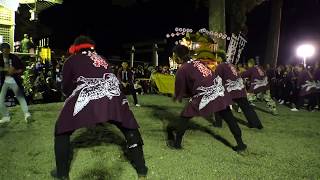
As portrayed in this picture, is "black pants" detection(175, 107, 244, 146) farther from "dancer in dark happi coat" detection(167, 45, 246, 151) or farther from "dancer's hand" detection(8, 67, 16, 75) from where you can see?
"dancer's hand" detection(8, 67, 16, 75)

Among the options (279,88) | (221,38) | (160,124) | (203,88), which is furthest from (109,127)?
(279,88)

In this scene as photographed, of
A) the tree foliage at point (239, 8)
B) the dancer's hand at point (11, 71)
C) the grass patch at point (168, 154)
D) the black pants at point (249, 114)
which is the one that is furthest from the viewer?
the tree foliage at point (239, 8)

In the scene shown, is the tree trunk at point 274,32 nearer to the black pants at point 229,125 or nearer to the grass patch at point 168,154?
the grass patch at point 168,154

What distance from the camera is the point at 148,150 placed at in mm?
6395

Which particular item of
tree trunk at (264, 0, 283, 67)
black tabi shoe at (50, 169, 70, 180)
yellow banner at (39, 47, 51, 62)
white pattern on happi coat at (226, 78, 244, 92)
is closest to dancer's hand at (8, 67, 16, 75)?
black tabi shoe at (50, 169, 70, 180)

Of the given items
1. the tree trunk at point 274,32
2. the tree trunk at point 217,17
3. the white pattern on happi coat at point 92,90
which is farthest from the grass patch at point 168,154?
the tree trunk at point 274,32

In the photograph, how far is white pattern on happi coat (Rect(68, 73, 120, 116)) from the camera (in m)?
4.50

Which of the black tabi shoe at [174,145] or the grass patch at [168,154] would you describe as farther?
the black tabi shoe at [174,145]

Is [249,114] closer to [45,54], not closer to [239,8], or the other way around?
[45,54]

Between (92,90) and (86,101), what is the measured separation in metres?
0.16

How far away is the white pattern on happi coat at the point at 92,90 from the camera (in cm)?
450

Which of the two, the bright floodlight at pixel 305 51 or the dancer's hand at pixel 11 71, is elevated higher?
the bright floodlight at pixel 305 51

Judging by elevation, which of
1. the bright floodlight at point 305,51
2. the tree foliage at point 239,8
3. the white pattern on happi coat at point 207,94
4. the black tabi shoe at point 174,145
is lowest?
the black tabi shoe at point 174,145

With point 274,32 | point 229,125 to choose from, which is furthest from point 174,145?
point 274,32
